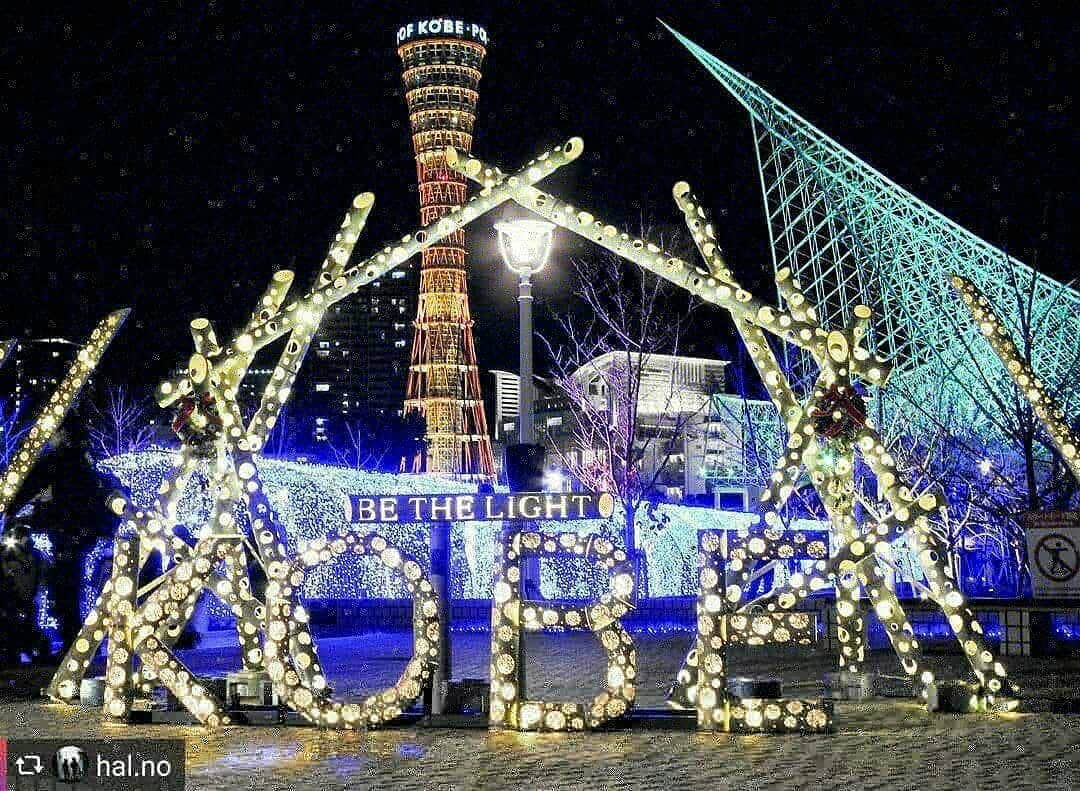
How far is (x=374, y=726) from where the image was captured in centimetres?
1338

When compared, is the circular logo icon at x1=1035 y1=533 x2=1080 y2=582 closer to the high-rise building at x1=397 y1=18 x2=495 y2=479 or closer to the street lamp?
the street lamp

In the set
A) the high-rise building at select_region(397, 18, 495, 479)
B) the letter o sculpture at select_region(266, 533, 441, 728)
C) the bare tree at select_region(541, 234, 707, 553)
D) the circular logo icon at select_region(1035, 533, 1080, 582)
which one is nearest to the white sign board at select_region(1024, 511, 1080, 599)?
the circular logo icon at select_region(1035, 533, 1080, 582)

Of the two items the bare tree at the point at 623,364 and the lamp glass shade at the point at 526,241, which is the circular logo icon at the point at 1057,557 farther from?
the bare tree at the point at 623,364

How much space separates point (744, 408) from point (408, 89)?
37.2m

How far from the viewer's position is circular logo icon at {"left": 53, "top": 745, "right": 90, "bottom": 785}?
6.75 m

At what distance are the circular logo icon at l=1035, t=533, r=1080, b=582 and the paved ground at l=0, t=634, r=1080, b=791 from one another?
11.2 ft

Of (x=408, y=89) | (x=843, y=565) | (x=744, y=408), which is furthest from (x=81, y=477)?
(x=408, y=89)

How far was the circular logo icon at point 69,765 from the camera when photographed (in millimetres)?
6746

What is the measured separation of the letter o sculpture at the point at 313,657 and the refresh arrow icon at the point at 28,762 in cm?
635

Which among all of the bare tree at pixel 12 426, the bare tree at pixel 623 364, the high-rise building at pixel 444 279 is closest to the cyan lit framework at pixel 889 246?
the bare tree at pixel 623 364

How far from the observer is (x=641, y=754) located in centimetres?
1177

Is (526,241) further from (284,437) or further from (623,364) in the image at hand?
(284,437)

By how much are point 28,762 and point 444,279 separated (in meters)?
63.2

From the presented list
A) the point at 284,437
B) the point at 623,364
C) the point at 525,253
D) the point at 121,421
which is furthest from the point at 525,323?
the point at 284,437
